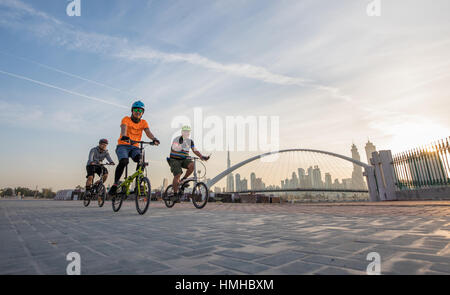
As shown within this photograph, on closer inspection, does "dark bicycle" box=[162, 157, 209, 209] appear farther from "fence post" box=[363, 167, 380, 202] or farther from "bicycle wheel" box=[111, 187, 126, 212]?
"fence post" box=[363, 167, 380, 202]

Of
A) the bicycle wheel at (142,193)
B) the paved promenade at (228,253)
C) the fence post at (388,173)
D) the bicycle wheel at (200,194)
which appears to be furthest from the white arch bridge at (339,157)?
the bicycle wheel at (142,193)

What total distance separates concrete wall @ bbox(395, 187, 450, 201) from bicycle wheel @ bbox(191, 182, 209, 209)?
1430 cm

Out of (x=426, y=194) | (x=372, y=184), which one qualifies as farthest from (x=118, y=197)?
(x=372, y=184)

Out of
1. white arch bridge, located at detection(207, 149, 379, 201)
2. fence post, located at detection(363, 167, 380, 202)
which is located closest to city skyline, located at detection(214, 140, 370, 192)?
white arch bridge, located at detection(207, 149, 379, 201)

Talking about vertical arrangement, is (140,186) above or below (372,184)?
below

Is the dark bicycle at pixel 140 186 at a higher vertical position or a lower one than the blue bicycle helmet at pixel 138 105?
lower

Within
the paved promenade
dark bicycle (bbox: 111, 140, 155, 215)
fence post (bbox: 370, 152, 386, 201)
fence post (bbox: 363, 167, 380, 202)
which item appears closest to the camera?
the paved promenade

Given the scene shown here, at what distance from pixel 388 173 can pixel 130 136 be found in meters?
18.5

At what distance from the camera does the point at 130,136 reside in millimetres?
5625

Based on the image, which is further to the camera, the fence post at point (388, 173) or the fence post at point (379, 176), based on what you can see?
the fence post at point (379, 176)

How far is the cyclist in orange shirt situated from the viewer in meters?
5.38

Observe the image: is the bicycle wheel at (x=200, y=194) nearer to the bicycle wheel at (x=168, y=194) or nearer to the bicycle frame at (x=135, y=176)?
the bicycle wheel at (x=168, y=194)

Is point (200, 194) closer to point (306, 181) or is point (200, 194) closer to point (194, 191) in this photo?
point (194, 191)

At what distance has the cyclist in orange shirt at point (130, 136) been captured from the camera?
5.38 meters
